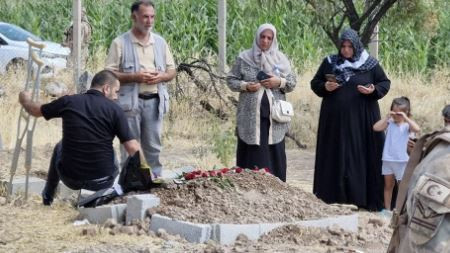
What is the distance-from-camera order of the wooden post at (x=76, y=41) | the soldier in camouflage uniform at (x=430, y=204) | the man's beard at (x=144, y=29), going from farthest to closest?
the wooden post at (x=76, y=41)
the man's beard at (x=144, y=29)
the soldier in camouflage uniform at (x=430, y=204)

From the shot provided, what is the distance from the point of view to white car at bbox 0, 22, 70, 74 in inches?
781

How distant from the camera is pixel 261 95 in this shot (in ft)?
33.1

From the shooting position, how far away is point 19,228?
7812 mm

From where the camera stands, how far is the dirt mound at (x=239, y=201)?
25.7ft

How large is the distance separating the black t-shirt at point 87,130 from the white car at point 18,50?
10.3 meters

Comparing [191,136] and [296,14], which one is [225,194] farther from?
[296,14]

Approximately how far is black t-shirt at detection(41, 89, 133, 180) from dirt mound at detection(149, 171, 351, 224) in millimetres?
563

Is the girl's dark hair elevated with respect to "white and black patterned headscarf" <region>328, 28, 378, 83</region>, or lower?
lower

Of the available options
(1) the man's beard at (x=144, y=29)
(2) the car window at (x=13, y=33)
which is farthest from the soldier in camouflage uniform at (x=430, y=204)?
(2) the car window at (x=13, y=33)

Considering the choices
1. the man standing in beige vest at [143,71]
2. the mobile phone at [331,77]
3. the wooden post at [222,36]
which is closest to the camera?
the man standing in beige vest at [143,71]

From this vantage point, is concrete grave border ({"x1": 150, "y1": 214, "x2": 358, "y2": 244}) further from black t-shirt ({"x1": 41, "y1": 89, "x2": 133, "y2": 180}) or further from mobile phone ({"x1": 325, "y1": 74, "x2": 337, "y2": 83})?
mobile phone ({"x1": 325, "y1": 74, "x2": 337, "y2": 83})

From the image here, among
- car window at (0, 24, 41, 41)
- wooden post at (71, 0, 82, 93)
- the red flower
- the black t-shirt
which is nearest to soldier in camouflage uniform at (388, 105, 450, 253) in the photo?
the red flower

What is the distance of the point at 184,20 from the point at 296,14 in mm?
2321

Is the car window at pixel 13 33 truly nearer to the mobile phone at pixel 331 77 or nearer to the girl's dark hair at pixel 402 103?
the mobile phone at pixel 331 77
